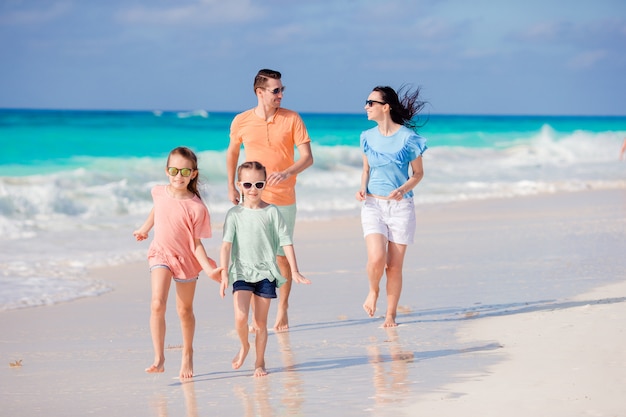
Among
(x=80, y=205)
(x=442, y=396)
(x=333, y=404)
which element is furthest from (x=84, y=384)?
(x=80, y=205)

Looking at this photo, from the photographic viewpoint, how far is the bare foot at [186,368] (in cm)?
524

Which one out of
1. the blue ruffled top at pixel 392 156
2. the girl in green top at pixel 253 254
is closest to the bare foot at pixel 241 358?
the girl in green top at pixel 253 254

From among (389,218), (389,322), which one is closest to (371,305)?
(389,322)

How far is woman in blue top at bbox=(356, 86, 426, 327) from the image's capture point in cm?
666

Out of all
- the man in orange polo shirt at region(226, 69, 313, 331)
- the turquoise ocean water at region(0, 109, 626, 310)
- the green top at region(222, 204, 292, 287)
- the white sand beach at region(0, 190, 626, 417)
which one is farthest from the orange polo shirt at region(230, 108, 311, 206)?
the green top at region(222, 204, 292, 287)

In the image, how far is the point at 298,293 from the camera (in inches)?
323

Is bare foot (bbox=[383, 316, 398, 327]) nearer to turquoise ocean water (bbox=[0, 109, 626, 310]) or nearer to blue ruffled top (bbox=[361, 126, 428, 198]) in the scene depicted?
blue ruffled top (bbox=[361, 126, 428, 198])

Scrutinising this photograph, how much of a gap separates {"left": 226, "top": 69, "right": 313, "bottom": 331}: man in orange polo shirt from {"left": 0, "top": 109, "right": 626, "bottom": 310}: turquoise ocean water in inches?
18.7

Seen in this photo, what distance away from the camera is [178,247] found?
17.2ft

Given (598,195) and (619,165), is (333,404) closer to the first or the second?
(598,195)

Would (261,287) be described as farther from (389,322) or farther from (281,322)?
(389,322)

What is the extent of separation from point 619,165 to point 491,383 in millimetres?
25908

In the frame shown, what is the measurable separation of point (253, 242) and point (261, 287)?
0.79 ft

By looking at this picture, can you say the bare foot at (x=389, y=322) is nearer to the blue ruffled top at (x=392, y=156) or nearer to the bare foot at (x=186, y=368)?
the blue ruffled top at (x=392, y=156)
